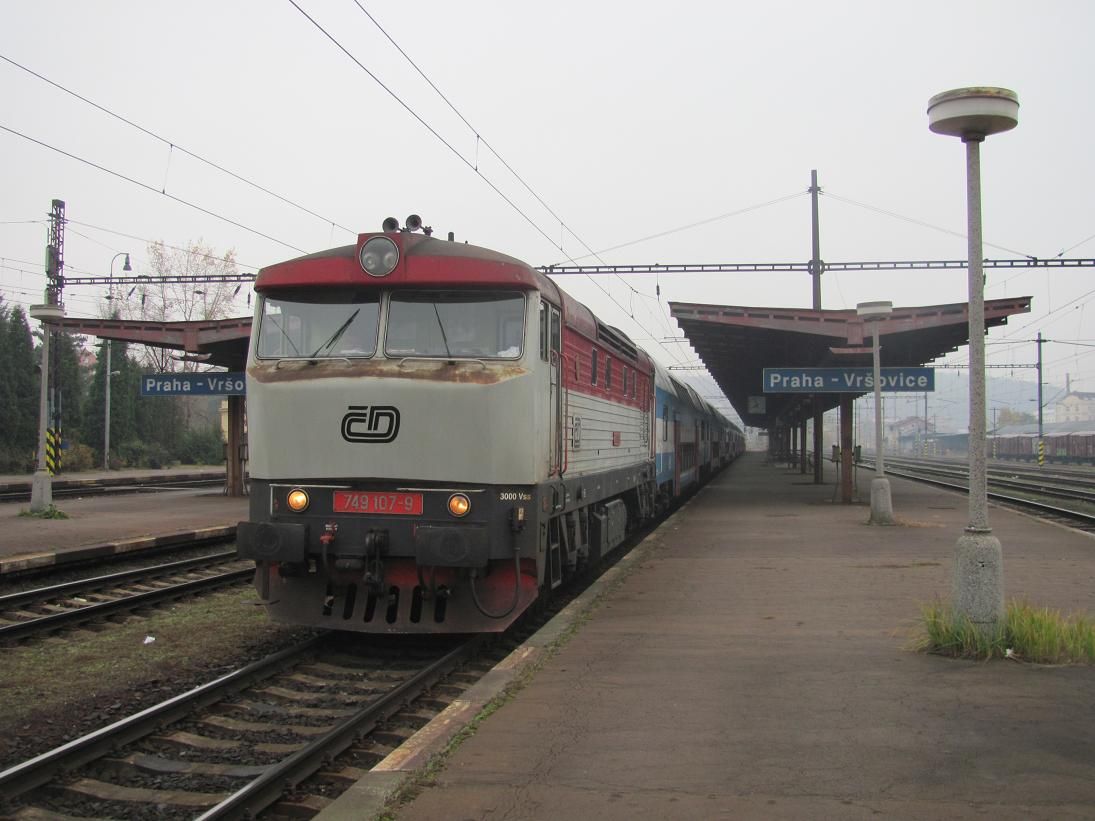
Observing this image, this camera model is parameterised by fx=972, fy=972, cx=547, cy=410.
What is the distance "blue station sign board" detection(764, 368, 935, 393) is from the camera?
21938 mm

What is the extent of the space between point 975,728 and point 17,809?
16.7ft

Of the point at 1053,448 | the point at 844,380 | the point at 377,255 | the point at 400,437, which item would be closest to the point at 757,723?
the point at 400,437

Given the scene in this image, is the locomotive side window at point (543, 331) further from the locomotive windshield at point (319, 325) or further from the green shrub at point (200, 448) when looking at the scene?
the green shrub at point (200, 448)

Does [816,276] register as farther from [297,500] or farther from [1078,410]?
[1078,410]

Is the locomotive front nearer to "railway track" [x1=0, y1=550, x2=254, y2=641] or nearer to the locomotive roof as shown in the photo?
the locomotive roof

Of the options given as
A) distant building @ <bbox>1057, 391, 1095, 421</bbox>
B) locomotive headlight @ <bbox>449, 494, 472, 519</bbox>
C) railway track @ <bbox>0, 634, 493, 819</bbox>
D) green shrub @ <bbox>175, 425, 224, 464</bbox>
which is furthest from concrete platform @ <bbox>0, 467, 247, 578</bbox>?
distant building @ <bbox>1057, 391, 1095, 421</bbox>

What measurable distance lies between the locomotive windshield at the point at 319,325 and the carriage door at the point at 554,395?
5.32 feet

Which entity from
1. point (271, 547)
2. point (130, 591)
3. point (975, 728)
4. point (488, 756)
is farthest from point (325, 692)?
point (130, 591)

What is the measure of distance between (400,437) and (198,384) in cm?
1872

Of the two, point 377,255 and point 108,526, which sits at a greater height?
point 377,255

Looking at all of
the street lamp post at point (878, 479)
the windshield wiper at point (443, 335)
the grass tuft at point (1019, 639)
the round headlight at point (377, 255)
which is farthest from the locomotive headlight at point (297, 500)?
the street lamp post at point (878, 479)

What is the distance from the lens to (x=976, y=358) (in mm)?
7480

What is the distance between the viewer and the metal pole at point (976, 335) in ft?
24.1

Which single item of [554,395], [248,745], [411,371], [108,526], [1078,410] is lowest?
[248,745]
